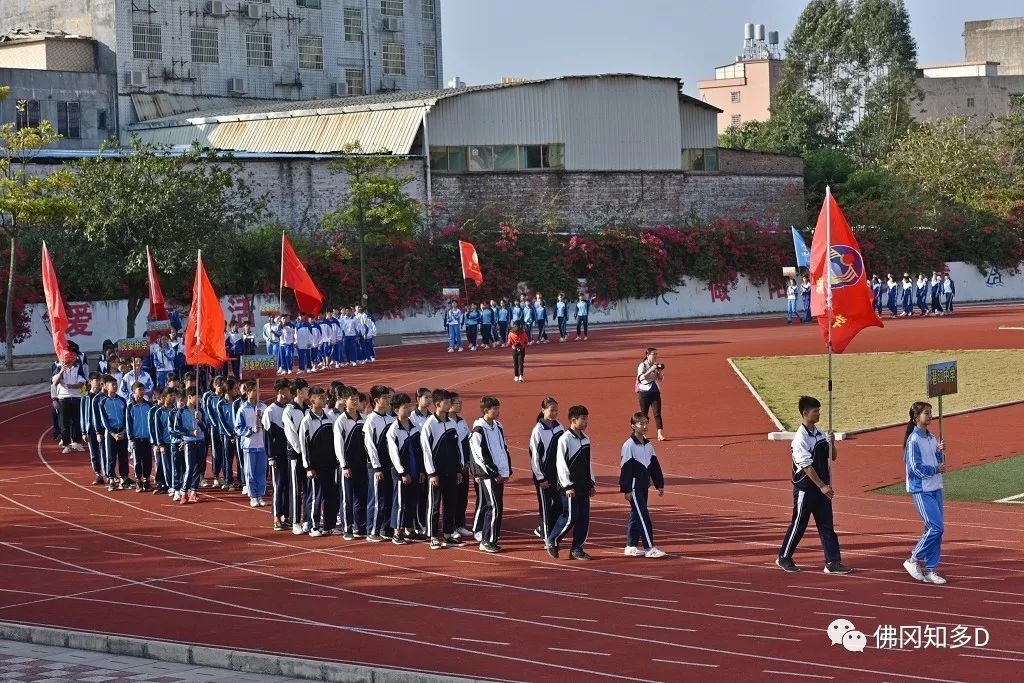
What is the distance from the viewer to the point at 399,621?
11.8 meters

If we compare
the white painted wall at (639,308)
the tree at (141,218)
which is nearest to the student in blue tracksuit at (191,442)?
the tree at (141,218)

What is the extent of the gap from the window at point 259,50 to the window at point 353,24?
3.91 metres

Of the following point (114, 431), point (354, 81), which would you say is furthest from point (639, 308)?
point (114, 431)

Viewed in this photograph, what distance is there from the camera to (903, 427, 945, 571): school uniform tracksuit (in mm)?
12609

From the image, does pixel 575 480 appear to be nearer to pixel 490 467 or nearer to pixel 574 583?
pixel 490 467

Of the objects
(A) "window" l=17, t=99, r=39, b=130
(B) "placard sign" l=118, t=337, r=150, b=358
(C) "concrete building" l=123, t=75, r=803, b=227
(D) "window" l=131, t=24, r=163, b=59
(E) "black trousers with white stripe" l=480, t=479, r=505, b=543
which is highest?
(D) "window" l=131, t=24, r=163, b=59

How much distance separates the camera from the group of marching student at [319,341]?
34500mm

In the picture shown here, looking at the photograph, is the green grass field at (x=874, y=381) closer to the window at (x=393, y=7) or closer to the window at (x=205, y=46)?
the window at (x=205, y=46)

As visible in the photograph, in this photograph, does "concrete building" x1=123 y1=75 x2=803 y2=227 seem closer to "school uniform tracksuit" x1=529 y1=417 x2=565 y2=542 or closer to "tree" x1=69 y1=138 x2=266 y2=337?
"tree" x1=69 y1=138 x2=266 y2=337

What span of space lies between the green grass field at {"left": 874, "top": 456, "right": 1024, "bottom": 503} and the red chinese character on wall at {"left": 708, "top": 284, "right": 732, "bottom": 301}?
34.2 m

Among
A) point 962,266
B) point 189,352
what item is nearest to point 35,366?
point 189,352

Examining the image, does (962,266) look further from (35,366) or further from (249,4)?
(35,366)

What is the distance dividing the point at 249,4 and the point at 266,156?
15162 millimetres

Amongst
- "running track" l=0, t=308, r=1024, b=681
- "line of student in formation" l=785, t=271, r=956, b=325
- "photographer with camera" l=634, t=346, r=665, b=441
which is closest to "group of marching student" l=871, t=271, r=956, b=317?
"line of student in formation" l=785, t=271, r=956, b=325
